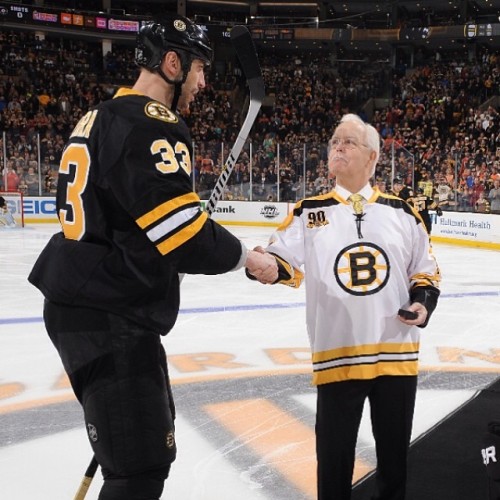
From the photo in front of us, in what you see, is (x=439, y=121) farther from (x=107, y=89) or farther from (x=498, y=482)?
(x=498, y=482)

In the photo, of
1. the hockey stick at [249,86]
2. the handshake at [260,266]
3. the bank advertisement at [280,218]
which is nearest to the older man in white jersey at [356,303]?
the handshake at [260,266]

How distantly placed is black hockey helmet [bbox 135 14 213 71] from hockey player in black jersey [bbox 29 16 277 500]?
15 centimetres

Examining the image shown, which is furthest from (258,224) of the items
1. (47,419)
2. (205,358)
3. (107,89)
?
(47,419)

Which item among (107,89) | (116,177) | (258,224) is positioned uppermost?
(107,89)

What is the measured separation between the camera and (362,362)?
188cm

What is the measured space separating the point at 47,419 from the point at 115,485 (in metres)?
1.82

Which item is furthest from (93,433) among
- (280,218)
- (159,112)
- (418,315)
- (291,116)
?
(291,116)

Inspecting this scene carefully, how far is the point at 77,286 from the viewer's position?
4.70 ft

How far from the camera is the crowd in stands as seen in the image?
502 inches

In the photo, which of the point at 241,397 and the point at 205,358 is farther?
the point at 205,358

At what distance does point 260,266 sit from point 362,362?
17.9 inches

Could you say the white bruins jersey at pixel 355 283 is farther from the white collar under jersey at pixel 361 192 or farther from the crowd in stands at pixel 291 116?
the crowd in stands at pixel 291 116

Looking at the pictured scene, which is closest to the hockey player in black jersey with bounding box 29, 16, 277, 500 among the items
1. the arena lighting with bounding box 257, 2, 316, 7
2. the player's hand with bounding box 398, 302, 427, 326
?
the player's hand with bounding box 398, 302, 427, 326

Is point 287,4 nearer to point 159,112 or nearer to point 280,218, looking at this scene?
point 280,218
